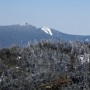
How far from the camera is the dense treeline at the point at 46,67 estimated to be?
62.7ft

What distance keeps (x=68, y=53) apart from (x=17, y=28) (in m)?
82.4

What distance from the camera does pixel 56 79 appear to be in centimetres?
1945

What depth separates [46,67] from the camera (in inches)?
868

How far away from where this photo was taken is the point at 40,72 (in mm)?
20594

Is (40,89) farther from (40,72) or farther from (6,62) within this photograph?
(6,62)

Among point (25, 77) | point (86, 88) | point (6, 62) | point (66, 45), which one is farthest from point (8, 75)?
point (66, 45)

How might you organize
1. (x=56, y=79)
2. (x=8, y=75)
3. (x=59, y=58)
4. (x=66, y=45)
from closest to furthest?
(x=56, y=79), (x=8, y=75), (x=59, y=58), (x=66, y=45)

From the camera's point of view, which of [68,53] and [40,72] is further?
[68,53]

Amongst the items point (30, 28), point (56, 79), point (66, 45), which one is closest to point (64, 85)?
point (56, 79)

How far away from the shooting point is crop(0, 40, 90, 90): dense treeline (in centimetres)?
1912

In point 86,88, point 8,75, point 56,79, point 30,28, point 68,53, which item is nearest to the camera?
point 86,88

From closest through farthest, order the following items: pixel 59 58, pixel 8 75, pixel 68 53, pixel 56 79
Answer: pixel 56 79 < pixel 8 75 < pixel 59 58 < pixel 68 53

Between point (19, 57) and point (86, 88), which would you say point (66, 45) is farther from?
point (86, 88)

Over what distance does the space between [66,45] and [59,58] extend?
3915 mm
